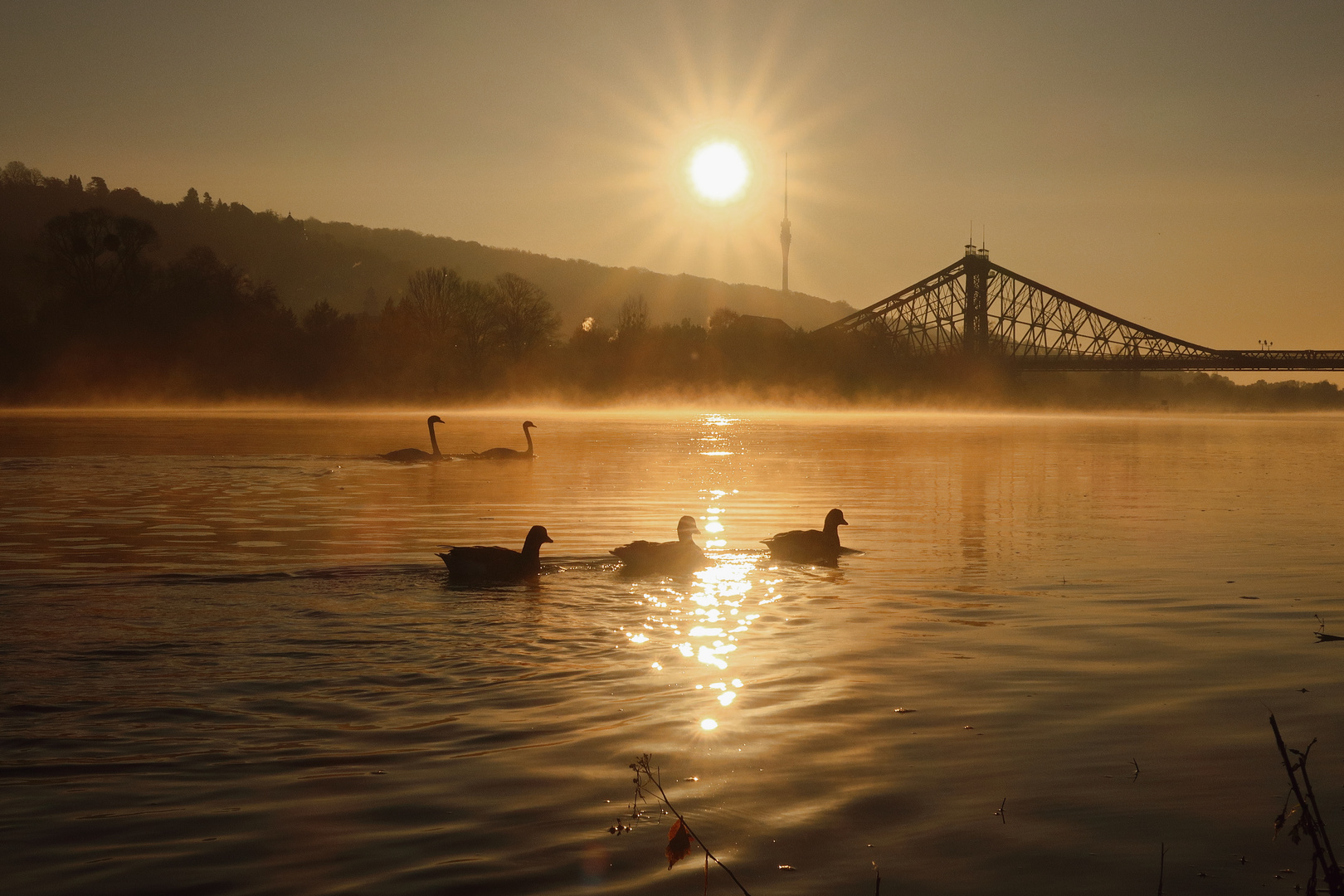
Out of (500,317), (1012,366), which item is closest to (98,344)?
(500,317)

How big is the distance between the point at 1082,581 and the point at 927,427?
52344mm

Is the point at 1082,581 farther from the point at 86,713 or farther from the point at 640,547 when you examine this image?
the point at 86,713

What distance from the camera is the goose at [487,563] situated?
11273 millimetres

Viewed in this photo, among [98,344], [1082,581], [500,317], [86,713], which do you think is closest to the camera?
[86,713]

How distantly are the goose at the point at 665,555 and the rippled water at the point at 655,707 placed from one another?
0.95 ft

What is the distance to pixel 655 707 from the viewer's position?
6.91m

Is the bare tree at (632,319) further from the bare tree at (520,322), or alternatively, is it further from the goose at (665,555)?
the goose at (665,555)

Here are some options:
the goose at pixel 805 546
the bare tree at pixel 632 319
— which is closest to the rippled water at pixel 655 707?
the goose at pixel 805 546

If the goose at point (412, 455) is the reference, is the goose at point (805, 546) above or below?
below

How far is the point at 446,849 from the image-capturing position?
15.5 feet

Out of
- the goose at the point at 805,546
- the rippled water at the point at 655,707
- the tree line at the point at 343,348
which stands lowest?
the rippled water at the point at 655,707

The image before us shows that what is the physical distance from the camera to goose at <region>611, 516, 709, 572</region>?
12.1 meters

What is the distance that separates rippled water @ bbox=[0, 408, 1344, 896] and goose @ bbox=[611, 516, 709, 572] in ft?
0.95

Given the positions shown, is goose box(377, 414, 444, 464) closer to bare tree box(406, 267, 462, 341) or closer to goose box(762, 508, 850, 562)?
goose box(762, 508, 850, 562)
